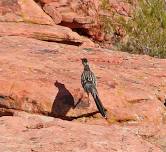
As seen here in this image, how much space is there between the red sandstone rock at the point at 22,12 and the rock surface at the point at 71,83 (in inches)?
130

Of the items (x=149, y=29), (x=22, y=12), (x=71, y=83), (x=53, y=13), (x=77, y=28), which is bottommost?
(x=77, y=28)

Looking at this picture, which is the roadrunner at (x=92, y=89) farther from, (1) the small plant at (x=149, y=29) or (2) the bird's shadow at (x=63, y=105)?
(1) the small plant at (x=149, y=29)

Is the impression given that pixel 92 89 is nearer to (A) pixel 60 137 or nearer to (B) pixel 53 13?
(A) pixel 60 137

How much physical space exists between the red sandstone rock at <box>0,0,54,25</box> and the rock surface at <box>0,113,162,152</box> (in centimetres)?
915

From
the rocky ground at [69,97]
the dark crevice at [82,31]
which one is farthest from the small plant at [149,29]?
the rocky ground at [69,97]

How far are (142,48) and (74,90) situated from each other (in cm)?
1018

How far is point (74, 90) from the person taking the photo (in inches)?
630

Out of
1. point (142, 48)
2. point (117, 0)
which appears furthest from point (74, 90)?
point (117, 0)

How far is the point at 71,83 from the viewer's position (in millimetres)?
16406

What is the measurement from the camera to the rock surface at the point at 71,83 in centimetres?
1562

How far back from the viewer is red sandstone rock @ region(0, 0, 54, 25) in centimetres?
2280

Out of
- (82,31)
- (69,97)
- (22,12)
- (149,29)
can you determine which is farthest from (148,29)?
(69,97)

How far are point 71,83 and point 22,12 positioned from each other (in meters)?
7.97

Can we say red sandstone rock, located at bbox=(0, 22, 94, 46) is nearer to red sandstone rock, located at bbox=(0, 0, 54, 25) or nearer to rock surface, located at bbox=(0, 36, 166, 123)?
red sandstone rock, located at bbox=(0, 0, 54, 25)
